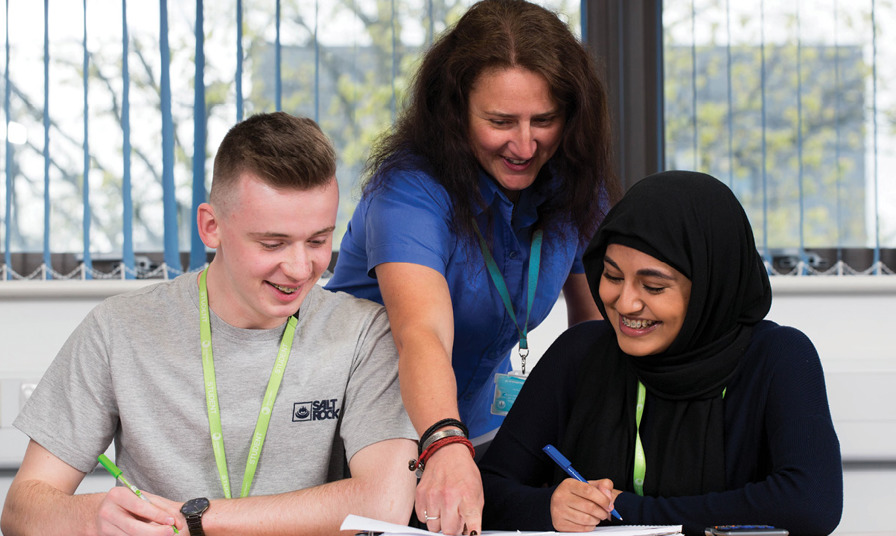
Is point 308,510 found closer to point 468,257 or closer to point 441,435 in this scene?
point 441,435

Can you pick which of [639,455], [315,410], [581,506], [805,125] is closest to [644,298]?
[639,455]

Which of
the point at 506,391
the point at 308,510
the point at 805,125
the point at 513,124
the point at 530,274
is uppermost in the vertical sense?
the point at 805,125

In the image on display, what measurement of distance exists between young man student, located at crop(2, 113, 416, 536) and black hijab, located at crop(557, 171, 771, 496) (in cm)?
38

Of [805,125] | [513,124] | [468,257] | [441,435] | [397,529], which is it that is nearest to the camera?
[397,529]

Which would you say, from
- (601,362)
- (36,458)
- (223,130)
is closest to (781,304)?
(601,362)

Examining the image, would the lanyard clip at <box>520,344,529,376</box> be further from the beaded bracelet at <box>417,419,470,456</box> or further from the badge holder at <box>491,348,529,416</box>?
the beaded bracelet at <box>417,419,470,456</box>

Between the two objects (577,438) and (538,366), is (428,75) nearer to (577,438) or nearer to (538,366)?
(538,366)

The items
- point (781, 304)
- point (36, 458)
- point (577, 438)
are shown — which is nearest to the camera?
point (36, 458)

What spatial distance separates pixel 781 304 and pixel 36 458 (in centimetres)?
227

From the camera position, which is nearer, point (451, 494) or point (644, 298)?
point (451, 494)

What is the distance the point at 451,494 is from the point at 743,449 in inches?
23.2

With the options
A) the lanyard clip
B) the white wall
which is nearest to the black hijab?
the lanyard clip

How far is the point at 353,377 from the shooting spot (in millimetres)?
1469

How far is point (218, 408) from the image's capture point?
140 cm
